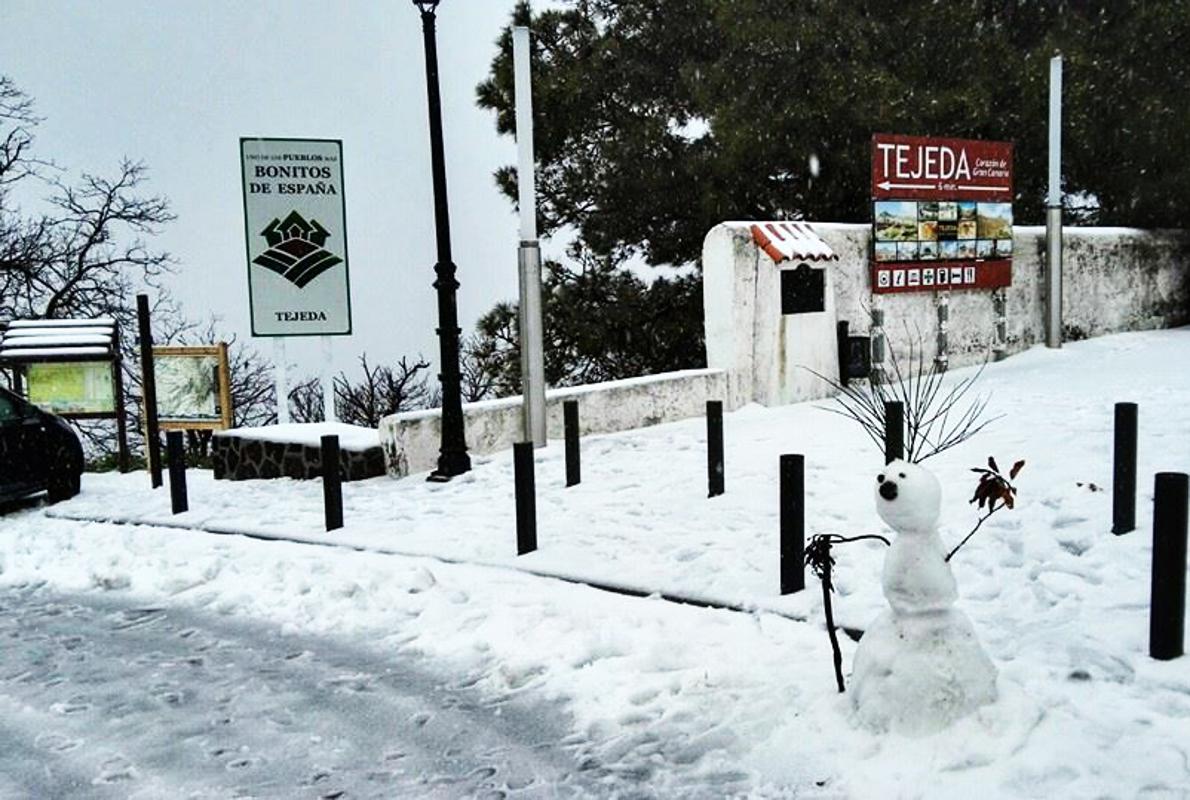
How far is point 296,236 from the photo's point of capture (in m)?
12.3

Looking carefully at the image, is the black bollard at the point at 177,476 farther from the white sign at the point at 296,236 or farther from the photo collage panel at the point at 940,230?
the photo collage panel at the point at 940,230

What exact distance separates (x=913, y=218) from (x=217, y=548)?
10615 millimetres

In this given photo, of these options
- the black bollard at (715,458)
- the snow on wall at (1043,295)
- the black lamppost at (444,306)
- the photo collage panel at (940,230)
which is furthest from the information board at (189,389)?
the photo collage panel at (940,230)

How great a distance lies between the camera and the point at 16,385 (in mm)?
13633

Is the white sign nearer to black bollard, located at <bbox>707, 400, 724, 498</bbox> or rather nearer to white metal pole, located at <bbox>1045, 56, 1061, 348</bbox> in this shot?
black bollard, located at <bbox>707, 400, 724, 498</bbox>

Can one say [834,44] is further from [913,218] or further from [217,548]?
[217,548]

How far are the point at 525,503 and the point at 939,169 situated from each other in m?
10.3

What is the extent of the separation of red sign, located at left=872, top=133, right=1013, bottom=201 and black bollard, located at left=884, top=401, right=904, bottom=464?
7052mm

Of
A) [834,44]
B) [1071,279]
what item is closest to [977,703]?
[1071,279]

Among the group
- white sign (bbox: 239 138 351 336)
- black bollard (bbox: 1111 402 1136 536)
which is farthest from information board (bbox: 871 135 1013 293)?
black bollard (bbox: 1111 402 1136 536)

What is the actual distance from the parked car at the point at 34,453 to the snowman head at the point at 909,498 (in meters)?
9.35

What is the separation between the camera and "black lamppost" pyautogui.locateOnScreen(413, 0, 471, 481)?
34.7ft

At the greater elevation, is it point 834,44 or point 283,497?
point 834,44

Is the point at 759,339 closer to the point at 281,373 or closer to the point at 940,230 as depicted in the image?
the point at 940,230
